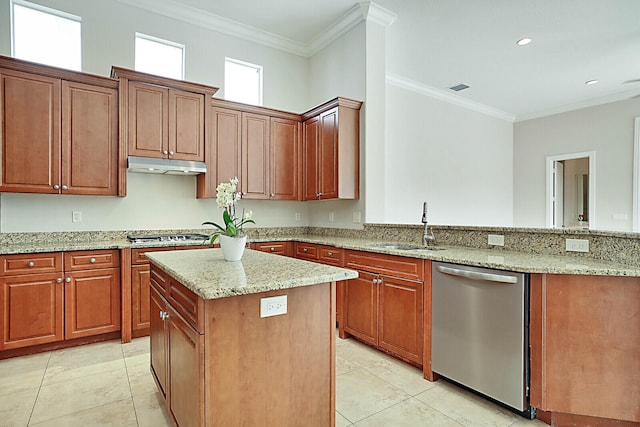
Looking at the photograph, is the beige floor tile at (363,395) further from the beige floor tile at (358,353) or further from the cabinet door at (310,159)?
the cabinet door at (310,159)

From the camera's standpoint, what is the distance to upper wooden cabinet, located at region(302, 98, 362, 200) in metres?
3.89

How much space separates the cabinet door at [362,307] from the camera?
294 cm

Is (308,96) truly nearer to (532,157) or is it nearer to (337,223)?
(337,223)

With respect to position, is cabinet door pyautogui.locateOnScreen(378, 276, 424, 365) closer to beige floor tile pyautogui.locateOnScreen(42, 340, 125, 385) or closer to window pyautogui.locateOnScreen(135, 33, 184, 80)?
beige floor tile pyautogui.locateOnScreen(42, 340, 125, 385)

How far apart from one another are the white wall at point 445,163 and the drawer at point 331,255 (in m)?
2.01

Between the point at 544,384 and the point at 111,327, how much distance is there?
10.8 ft

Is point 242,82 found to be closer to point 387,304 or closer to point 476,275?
point 387,304

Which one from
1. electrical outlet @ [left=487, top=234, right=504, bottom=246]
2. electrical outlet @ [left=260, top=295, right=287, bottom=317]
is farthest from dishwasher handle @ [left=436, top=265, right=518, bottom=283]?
electrical outlet @ [left=260, top=295, right=287, bottom=317]

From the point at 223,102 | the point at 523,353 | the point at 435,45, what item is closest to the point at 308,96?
the point at 223,102

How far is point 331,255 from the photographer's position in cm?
345

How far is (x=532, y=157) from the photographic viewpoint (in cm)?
718

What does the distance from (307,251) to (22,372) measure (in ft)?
8.29

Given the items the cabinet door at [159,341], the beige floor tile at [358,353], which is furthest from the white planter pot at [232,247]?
the beige floor tile at [358,353]

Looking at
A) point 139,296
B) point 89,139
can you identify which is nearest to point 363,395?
point 139,296
